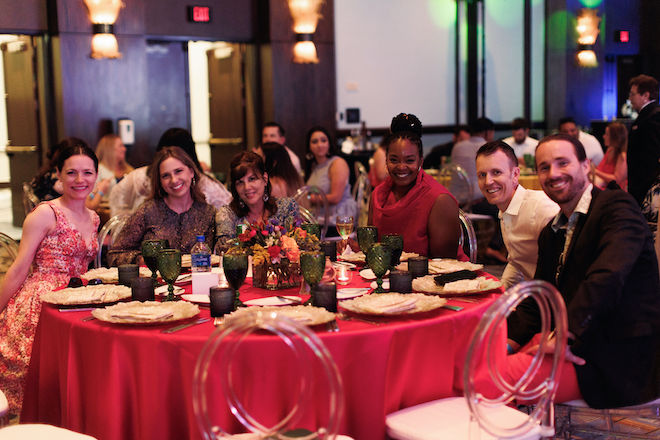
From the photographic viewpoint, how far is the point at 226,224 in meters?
3.74

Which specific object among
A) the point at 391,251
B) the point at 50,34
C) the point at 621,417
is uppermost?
the point at 50,34

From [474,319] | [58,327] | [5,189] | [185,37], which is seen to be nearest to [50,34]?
[185,37]

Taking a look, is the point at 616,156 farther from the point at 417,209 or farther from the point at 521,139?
the point at 417,209

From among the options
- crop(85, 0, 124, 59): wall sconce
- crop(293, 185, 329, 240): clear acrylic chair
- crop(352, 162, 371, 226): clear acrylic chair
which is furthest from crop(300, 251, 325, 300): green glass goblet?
crop(85, 0, 124, 59): wall sconce

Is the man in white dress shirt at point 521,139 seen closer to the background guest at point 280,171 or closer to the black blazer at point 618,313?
the background guest at point 280,171

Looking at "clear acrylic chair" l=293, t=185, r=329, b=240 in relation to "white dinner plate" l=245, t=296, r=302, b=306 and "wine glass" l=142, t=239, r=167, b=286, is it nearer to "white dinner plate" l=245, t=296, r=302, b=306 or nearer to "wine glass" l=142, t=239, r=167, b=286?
"wine glass" l=142, t=239, r=167, b=286

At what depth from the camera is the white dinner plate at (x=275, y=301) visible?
8.64 feet

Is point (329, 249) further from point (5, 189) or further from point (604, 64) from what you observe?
point (604, 64)

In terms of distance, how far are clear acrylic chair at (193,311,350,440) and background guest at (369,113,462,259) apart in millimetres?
1463

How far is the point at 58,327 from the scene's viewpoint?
2.60m

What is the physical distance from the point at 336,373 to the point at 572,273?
1217 mm

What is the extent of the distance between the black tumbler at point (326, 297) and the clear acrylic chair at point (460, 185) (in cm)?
510

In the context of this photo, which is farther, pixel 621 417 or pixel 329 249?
pixel 621 417

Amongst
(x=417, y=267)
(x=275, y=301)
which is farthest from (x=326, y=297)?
(x=417, y=267)
